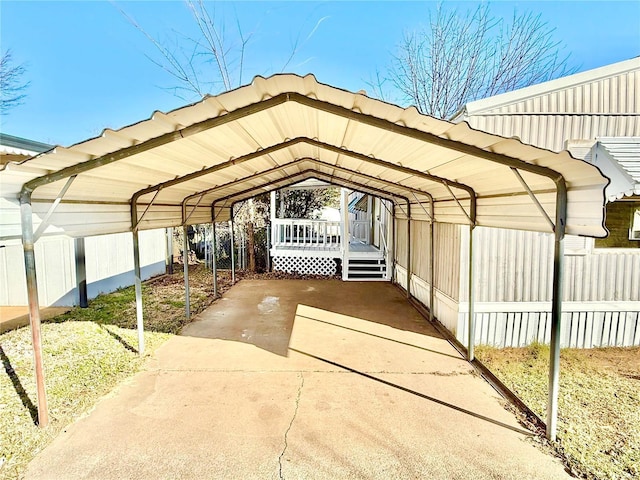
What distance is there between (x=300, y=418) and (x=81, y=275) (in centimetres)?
571

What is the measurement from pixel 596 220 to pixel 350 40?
11353 millimetres

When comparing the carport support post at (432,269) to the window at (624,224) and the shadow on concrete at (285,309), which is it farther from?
the window at (624,224)

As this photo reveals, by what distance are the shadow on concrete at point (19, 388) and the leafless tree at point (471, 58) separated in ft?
38.3

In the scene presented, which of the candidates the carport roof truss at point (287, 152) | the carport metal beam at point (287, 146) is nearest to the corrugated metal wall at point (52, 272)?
the carport roof truss at point (287, 152)

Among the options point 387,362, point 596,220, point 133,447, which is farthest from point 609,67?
point 133,447

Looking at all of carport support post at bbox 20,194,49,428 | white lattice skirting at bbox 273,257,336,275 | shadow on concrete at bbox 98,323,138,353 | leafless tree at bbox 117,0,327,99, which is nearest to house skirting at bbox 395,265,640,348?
shadow on concrete at bbox 98,323,138,353

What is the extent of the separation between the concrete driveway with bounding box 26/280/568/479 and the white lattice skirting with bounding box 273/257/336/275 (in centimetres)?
553

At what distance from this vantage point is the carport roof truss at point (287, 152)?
242 centimetres

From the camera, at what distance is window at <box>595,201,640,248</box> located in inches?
217

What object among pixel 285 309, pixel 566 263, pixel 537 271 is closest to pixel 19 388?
pixel 285 309

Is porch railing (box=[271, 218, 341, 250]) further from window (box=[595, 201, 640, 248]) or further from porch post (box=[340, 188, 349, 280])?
window (box=[595, 201, 640, 248])

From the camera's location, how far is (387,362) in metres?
4.45

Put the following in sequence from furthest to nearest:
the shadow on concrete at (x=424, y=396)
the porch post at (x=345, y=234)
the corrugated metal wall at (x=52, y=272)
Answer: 1. the porch post at (x=345, y=234)
2. the corrugated metal wall at (x=52, y=272)
3. the shadow on concrete at (x=424, y=396)

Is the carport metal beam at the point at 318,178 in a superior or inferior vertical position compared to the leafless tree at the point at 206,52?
inferior
